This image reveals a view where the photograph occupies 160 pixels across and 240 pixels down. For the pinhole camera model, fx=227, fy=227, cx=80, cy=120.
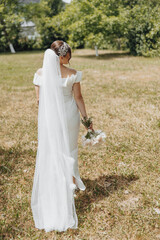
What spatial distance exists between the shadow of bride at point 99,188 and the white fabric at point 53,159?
0.48m

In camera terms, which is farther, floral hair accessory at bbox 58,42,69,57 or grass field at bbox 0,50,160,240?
grass field at bbox 0,50,160,240

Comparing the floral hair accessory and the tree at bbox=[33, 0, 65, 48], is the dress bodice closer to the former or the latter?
the floral hair accessory

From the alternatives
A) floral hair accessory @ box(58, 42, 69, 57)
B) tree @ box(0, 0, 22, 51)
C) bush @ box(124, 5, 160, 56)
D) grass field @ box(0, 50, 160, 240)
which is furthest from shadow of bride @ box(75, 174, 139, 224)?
tree @ box(0, 0, 22, 51)

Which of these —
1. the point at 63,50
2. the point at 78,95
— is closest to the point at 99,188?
the point at 78,95

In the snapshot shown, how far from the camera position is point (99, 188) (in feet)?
13.4

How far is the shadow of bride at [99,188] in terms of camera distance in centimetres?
370

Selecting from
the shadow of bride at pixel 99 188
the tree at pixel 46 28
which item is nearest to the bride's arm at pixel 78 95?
the shadow of bride at pixel 99 188

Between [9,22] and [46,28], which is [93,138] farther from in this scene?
[9,22]

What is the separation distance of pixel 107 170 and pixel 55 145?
1.89m

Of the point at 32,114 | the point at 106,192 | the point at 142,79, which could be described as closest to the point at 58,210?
the point at 106,192

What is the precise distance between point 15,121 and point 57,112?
4714mm

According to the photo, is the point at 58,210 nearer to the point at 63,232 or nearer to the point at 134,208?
the point at 63,232

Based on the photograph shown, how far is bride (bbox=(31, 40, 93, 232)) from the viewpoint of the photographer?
9.75 feet

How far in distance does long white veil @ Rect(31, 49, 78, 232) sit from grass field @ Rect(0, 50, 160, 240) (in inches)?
8.5
